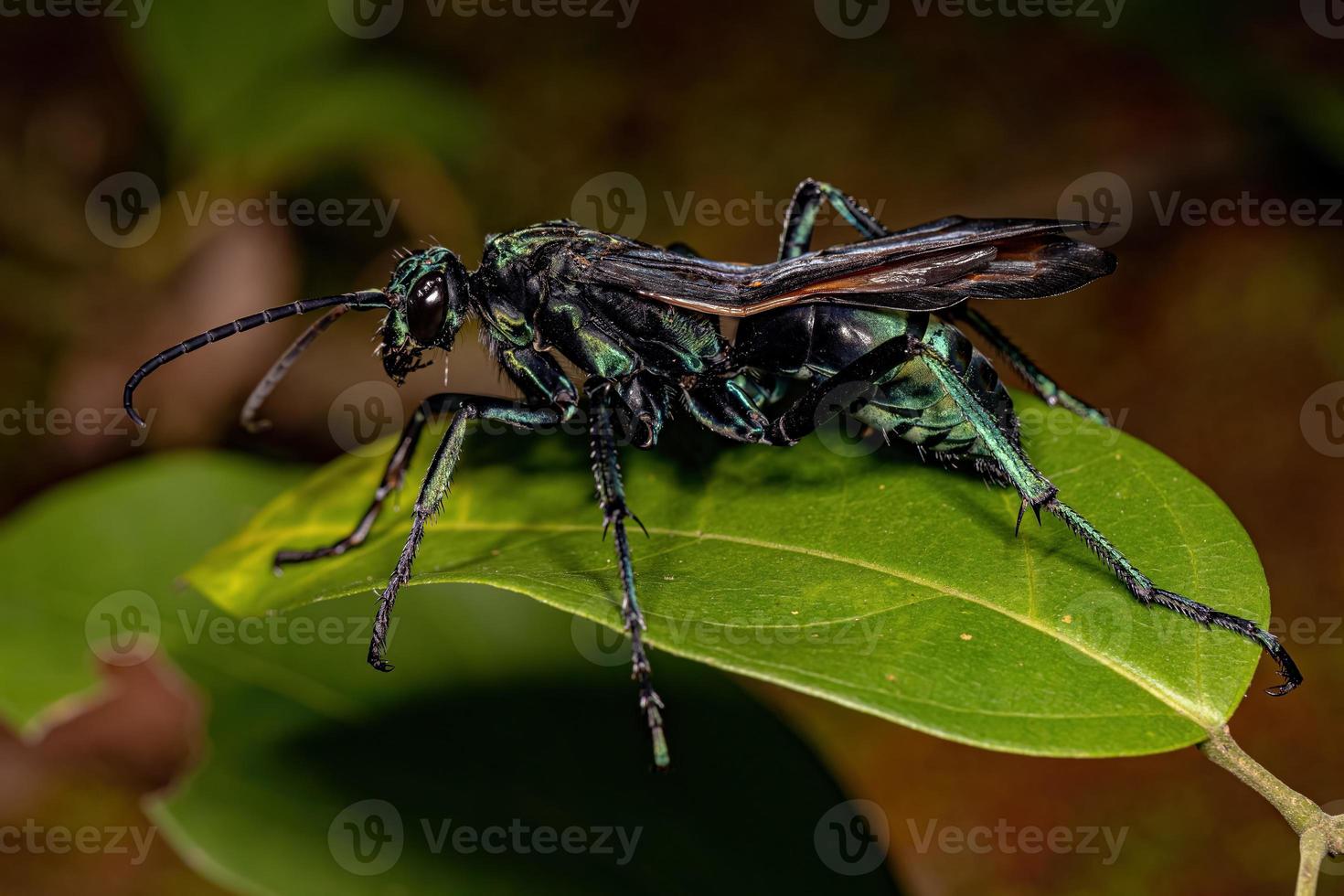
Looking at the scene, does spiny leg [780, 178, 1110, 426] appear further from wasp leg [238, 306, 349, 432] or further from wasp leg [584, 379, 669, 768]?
wasp leg [238, 306, 349, 432]

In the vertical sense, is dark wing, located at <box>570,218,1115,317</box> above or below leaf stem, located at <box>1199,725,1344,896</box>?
above

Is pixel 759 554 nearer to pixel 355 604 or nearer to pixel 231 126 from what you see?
pixel 355 604

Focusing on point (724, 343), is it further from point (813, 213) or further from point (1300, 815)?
point (1300, 815)

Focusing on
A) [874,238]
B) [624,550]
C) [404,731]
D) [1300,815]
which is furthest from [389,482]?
[1300,815]

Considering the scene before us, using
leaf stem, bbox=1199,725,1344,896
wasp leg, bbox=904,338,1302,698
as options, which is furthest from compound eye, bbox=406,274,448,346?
leaf stem, bbox=1199,725,1344,896

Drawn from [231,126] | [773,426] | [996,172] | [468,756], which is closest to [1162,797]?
[773,426]

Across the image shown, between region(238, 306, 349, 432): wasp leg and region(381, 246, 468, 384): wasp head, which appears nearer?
region(381, 246, 468, 384): wasp head
